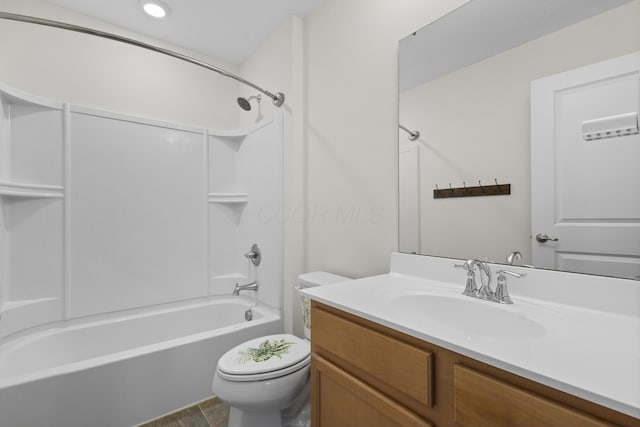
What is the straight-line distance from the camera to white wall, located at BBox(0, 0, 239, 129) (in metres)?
1.79

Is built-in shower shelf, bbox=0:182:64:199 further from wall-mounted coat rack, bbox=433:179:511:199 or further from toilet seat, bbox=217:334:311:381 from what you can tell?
Answer: wall-mounted coat rack, bbox=433:179:511:199

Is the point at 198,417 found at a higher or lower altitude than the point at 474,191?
lower

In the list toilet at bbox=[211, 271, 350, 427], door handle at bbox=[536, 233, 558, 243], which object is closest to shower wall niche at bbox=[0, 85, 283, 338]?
toilet at bbox=[211, 271, 350, 427]

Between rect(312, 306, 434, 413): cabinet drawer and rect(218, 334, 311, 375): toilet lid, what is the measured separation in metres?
0.37

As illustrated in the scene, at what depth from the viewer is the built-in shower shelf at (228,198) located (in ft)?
8.15

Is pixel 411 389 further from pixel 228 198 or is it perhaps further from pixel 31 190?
pixel 31 190

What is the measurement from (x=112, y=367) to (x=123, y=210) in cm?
111

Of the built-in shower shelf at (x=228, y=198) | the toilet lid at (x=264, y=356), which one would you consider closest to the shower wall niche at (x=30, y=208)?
the built-in shower shelf at (x=228, y=198)

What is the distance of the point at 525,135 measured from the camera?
3.30 feet

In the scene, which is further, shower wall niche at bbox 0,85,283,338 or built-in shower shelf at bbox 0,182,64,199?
shower wall niche at bbox 0,85,283,338

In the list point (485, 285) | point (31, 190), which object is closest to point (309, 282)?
point (485, 285)

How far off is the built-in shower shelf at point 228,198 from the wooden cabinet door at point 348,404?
170 centimetres

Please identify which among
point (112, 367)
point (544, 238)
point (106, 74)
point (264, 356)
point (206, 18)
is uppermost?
point (206, 18)

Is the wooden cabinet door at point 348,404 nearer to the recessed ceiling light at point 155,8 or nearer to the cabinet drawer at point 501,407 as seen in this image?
the cabinet drawer at point 501,407
